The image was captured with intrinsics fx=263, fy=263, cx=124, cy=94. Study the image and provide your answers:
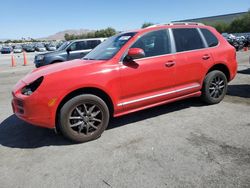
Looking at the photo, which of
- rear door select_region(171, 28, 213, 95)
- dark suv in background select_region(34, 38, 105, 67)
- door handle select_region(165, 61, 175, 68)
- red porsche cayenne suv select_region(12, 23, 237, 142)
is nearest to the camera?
red porsche cayenne suv select_region(12, 23, 237, 142)

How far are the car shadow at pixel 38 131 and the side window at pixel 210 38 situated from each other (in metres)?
1.35

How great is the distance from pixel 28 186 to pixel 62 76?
1.67 meters

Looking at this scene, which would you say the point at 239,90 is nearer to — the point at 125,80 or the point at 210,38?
the point at 210,38

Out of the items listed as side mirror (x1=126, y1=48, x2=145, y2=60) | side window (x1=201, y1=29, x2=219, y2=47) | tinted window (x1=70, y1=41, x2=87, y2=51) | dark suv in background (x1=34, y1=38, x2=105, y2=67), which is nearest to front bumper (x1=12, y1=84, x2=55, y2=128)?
side mirror (x1=126, y1=48, x2=145, y2=60)

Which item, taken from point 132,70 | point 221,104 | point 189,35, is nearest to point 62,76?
point 132,70

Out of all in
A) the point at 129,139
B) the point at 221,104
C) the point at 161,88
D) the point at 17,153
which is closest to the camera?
the point at 17,153

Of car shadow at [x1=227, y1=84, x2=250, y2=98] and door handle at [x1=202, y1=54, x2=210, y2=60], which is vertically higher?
door handle at [x1=202, y1=54, x2=210, y2=60]

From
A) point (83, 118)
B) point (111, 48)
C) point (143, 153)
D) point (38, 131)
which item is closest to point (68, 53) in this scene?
point (111, 48)

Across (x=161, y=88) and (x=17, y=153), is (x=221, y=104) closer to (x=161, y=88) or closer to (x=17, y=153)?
(x=161, y=88)

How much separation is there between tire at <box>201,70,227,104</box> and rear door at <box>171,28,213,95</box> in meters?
0.17

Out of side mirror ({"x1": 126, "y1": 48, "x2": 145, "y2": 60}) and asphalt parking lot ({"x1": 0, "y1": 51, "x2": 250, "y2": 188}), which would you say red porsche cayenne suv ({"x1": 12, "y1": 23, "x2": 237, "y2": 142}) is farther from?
asphalt parking lot ({"x1": 0, "y1": 51, "x2": 250, "y2": 188})

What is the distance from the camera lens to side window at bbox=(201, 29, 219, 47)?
5688 mm

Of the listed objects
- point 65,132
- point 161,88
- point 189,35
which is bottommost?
point 65,132

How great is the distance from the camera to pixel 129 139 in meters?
4.28
